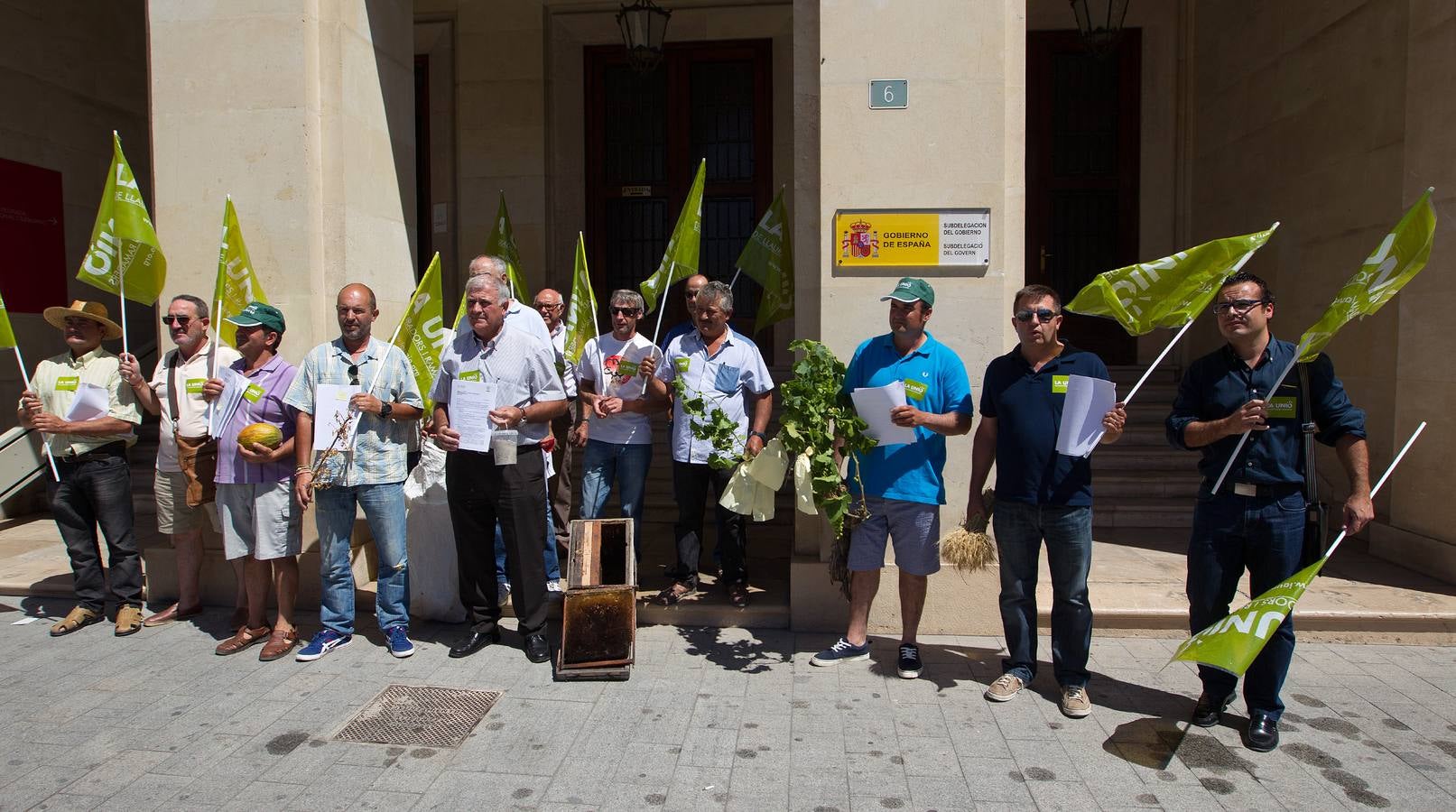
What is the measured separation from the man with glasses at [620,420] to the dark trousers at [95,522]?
9.38ft

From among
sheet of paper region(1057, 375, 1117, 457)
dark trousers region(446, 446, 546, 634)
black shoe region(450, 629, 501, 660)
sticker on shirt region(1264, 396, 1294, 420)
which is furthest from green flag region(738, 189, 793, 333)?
sticker on shirt region(1264, 396, 1294, 420)

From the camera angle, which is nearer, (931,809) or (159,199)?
(931,809)

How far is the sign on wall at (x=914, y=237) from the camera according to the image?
5.23m

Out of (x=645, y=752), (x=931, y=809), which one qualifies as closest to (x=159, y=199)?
(x=645, y=752)

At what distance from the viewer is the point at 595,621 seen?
4.84 meters

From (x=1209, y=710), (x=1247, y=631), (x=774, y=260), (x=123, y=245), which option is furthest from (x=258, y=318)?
(x=1209, y=710)

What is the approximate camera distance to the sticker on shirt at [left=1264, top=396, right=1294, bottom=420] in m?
3.91

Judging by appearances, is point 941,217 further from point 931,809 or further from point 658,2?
point 658,2

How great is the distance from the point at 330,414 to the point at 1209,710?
4.70 meters

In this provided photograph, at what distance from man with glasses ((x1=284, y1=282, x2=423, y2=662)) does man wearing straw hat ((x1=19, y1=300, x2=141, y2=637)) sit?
1396mm

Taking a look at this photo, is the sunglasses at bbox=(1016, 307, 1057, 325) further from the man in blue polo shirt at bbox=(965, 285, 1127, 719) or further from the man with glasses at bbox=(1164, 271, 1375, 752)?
the man with glasses at bbox=(1164, 271, 1375, 752)

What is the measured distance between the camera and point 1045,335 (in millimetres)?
4215

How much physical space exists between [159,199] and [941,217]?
16.6ft

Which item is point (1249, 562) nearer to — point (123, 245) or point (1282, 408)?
point (1282, 408)
